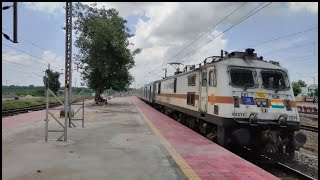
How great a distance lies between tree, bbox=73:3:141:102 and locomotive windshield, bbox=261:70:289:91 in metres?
28.0

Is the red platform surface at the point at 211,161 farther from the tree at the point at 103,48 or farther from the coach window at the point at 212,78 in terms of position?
the tree at the point at 103,48

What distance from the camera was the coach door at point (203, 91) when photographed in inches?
558

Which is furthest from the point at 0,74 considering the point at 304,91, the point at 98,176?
the point at 304,91

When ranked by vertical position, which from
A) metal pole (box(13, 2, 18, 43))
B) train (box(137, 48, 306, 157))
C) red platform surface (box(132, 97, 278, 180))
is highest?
metal pole (box(13, 2, 18, 43))

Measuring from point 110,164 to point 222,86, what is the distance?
4698 millimetres

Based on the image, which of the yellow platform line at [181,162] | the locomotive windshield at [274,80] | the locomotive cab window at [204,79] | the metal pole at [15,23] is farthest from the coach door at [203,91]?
the metal pole at [15,23]

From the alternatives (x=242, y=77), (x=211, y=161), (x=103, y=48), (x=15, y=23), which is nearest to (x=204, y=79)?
(x=242, y=77)

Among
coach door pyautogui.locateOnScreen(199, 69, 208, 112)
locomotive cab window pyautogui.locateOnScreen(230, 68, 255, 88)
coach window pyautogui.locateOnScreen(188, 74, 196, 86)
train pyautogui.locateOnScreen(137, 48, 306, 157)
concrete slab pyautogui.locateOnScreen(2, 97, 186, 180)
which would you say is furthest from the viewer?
coach window pyautogui.locateOnScreen(188, 74, 196, 86)

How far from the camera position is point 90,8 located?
43562 millimetres

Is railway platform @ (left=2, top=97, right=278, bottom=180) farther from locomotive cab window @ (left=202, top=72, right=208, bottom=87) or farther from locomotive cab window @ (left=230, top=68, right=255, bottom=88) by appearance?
locomotive cab window @ (left=230, top=68, right=255, bottom=88)

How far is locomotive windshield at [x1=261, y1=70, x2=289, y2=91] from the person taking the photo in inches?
514

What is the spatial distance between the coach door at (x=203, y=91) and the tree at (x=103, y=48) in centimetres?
2603

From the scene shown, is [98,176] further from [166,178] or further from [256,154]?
[256,154]

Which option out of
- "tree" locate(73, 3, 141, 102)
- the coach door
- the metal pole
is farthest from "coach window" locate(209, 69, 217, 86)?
"tree" locate(73, 3, 141, 102)
